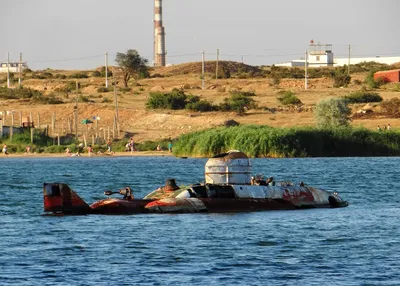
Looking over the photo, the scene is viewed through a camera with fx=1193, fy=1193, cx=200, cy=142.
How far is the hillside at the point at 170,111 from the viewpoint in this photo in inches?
4904

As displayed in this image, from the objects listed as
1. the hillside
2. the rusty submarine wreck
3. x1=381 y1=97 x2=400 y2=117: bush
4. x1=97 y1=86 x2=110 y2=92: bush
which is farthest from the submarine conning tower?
x1=97 y1=86 x2=110 y2=92: bush

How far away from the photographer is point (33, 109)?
455 ft

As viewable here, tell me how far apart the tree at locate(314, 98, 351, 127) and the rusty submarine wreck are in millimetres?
61712

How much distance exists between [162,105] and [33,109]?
49.6ft

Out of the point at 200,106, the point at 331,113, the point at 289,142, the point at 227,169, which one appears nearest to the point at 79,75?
the point at 200,106

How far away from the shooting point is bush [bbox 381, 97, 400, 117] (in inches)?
4975

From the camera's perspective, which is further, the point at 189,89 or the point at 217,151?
the point at 189,89

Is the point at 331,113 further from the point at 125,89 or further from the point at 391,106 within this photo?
the point at 125,89

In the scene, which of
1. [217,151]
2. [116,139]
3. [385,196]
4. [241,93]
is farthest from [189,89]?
[385,196]

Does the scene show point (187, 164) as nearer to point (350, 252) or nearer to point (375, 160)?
point (375, 160)

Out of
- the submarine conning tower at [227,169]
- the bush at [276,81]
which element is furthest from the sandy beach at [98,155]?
the submarine conning tower at [227,169]

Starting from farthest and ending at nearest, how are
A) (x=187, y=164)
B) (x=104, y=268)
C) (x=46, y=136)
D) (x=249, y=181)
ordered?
(x=46, y=136) → (x=187, y=164) → (x=249, y=181) → (x=104, y=268)

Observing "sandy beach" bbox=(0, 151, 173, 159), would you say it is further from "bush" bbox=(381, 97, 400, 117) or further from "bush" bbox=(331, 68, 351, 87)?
"bush" bbox=(331, 68, 351, 87)

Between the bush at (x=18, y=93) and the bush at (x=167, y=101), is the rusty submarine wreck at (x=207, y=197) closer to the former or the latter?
the bush at (x=167, y=101)
